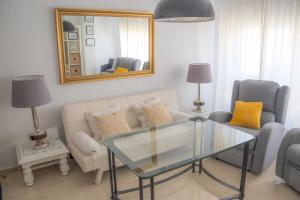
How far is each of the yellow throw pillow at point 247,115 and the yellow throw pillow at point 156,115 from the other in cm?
88

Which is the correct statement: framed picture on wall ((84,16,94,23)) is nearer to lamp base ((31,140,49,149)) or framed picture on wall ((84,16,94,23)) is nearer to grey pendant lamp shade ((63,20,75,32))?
grey pendant lamp shade ((63,20,75,32))

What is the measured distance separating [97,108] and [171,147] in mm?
1290

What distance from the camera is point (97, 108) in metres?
3.15

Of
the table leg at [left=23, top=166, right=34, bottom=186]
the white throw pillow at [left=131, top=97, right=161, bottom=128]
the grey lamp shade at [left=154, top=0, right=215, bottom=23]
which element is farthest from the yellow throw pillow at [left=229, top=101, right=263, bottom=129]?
the table leg at [left=23, top=166, right=34, bottom=186]

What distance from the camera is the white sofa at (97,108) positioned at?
102 inches

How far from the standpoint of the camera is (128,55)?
347 centimetres

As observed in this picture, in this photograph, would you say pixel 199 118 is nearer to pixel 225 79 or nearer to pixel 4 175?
pixel 225 79

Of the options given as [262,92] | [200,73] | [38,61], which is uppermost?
[38,61]

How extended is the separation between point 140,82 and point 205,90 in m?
1.40

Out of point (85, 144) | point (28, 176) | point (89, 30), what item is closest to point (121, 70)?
point (89, 30)

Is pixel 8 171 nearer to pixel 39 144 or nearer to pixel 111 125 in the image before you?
pixel 39 144

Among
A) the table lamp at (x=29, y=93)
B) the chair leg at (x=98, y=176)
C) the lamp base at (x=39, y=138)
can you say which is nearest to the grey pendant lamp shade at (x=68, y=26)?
the table lamp at (x=29, y=93)

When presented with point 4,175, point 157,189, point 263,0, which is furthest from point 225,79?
point 4,175

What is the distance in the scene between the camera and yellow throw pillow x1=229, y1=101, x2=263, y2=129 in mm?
3064
